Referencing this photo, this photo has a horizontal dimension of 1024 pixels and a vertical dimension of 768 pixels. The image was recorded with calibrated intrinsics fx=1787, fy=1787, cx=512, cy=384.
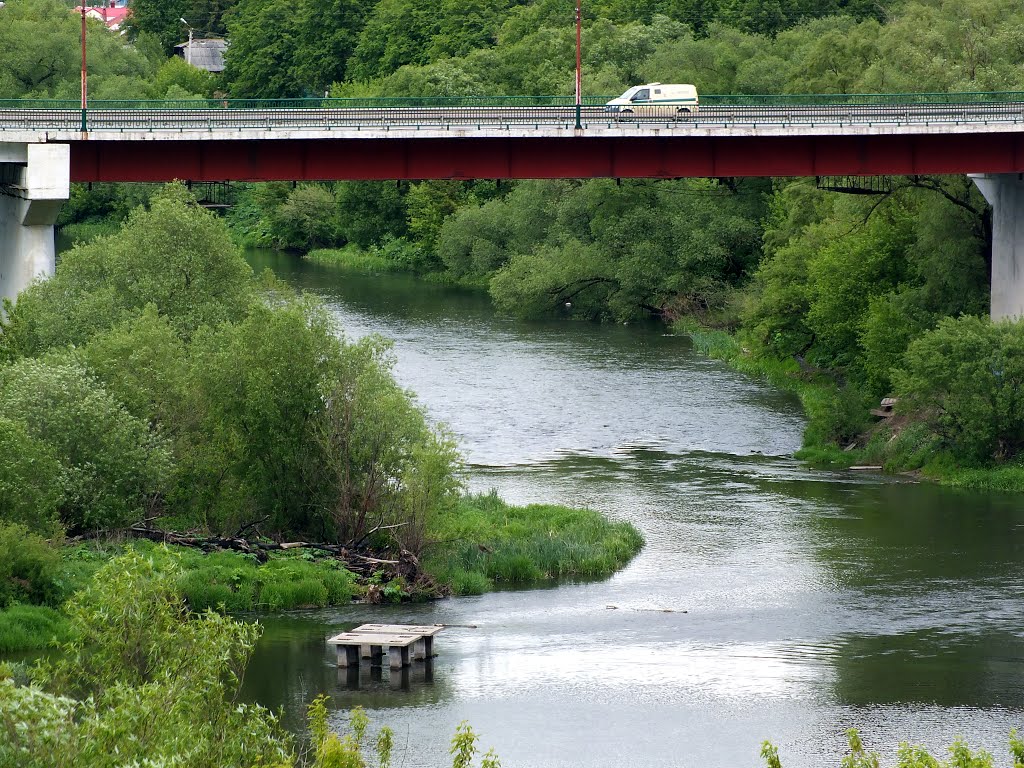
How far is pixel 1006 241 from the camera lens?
6359cm

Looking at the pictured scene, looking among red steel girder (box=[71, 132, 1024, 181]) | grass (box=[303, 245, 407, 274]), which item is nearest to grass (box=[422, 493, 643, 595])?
red steel girder (box=[71, 132, 1024, 181])

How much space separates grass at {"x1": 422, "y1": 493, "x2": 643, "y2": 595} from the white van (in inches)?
718

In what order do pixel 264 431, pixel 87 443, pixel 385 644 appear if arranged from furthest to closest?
pixel 264 431 → pixel 87 443 → pixel 385 644

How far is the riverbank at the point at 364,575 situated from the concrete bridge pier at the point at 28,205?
19581 millimetres

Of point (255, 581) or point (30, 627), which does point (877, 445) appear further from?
point (30, 627)

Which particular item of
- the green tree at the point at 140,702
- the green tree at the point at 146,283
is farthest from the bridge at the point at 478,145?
the green tree at the point at 140,702

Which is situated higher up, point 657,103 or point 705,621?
point 657,103

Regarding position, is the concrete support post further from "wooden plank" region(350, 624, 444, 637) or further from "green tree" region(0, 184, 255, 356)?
"wooden plank" region(350, 624, 444, 637)

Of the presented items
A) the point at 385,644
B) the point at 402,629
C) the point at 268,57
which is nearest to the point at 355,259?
the point at 268,57

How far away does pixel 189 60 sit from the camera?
599 ft

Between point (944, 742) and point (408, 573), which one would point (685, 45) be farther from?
point (944, 742)

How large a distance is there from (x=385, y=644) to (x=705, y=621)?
335 inches

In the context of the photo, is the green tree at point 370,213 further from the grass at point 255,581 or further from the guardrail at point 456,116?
the grass at point 255,581

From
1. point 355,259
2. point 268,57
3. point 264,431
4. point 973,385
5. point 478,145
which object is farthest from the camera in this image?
point 268,57
